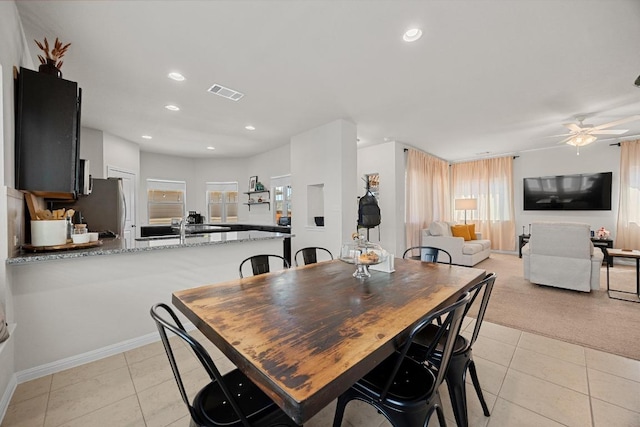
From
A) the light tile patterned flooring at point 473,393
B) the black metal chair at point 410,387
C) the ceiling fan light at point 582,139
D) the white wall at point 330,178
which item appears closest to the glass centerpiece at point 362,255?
the black metal chair at point 410,387

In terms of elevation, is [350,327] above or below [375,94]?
below

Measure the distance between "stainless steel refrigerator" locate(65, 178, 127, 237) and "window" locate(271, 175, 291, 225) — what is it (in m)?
2.99

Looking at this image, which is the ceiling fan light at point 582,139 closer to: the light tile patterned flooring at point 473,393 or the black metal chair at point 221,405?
the light tile patterned flooring at point 473,393

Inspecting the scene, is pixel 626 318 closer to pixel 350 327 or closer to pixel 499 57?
pixel 499 57

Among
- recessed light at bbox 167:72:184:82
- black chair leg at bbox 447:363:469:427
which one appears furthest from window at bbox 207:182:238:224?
black chair leg at bbox 447:363:469:427

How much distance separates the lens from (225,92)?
3311 mm

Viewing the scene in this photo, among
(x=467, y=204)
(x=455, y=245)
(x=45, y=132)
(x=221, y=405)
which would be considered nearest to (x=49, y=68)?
(x=45, y=132)

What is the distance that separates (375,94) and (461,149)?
4080mm

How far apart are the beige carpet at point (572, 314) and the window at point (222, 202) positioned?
6.42 m

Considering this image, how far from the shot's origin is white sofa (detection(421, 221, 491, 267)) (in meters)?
5.38

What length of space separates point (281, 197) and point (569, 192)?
6.77m

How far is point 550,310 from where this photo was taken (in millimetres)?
3111

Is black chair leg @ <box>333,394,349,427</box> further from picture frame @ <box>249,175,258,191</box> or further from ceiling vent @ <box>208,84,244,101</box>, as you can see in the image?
picture frame @ <box>249,175,258,191</box>

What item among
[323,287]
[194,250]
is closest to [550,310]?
[323,287]
